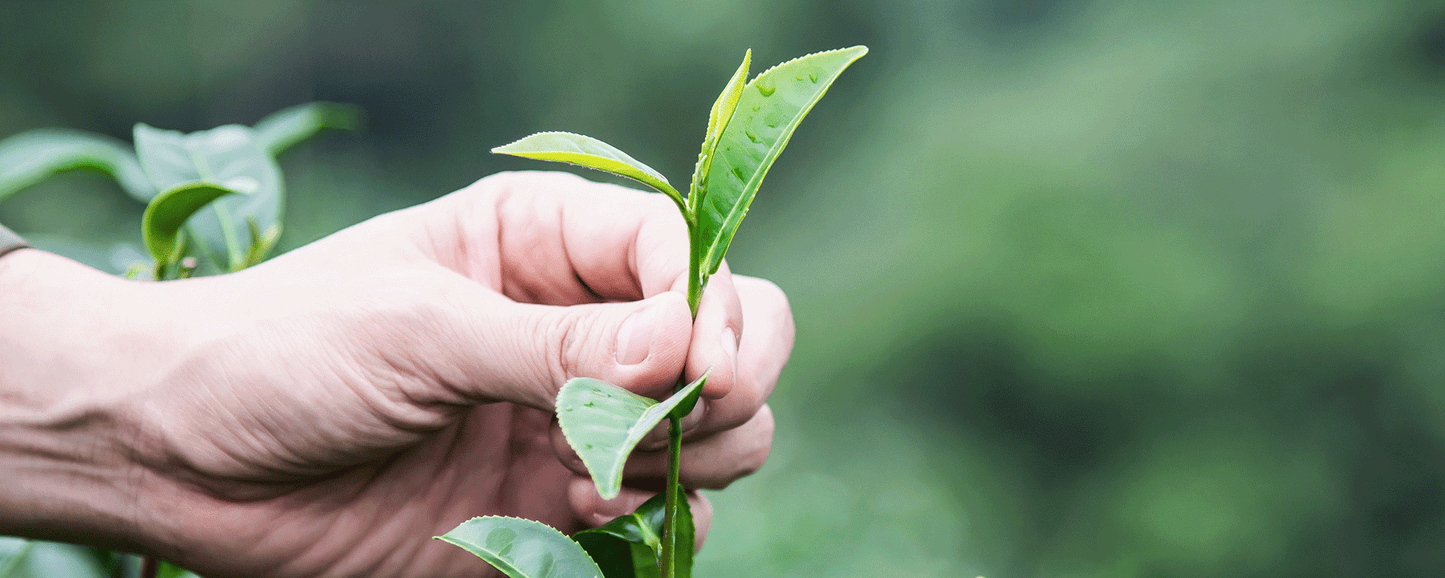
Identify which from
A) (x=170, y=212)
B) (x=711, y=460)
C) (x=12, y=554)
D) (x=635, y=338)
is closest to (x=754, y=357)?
(x=711, y=460)

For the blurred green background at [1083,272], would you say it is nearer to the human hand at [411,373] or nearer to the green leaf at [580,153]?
the human hand at [411,373]

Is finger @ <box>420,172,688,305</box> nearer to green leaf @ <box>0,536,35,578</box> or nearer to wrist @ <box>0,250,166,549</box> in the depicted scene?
wrist @ <box>0,250,166,549</box>

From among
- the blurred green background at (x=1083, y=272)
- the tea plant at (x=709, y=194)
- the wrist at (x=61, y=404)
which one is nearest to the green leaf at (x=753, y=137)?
the tea plant at (x=709, y=194)

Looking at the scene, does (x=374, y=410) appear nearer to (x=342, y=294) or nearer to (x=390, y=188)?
(x=342, y=294)

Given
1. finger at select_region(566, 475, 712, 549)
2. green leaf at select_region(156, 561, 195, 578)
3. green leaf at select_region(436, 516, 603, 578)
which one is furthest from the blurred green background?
green leaf at select_region(436, 516, 603, 578)

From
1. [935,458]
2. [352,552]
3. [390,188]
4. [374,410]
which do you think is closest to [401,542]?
[352,552]

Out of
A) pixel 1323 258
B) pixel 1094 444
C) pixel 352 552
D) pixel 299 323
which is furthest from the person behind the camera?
pixel 1094 444
